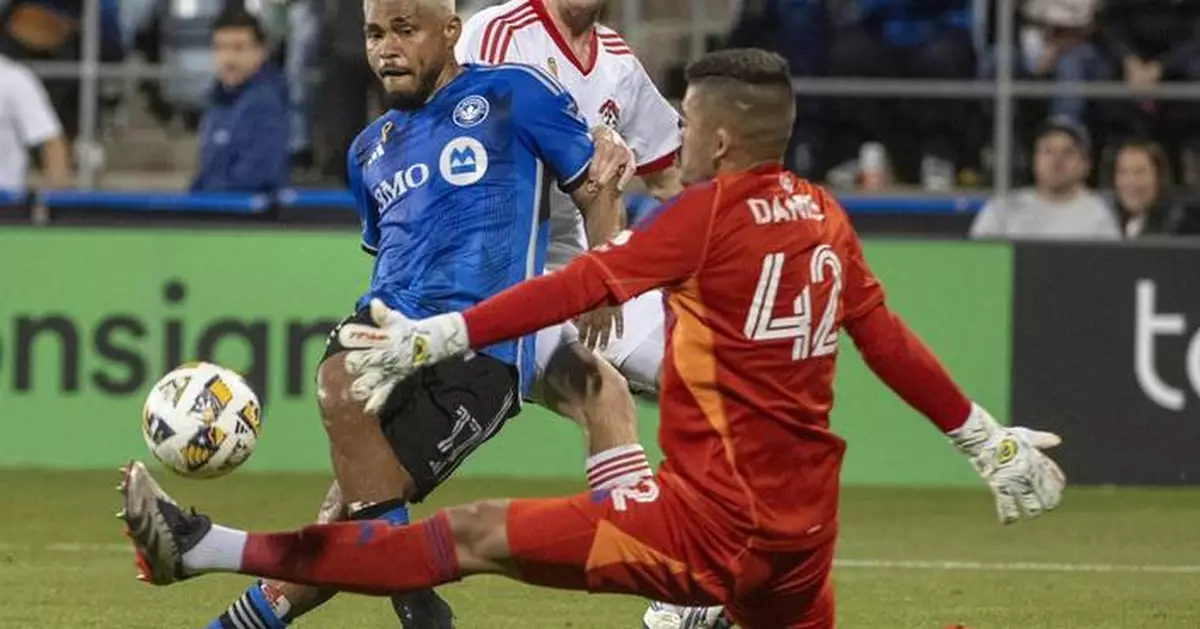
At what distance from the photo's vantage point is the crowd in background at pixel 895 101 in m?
14.5

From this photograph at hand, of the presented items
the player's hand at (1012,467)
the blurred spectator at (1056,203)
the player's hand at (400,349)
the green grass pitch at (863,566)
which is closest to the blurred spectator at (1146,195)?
the blurred spectator at (1056,203)

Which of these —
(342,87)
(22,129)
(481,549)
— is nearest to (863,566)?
(481,549)

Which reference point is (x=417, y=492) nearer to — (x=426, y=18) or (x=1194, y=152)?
(x=426, y=18)

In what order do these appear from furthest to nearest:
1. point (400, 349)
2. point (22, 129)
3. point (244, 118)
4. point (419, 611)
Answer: point (22, 129)
point (244, 118)
point (419, 611)
point (400, 349)

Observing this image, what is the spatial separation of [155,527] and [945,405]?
196 cm

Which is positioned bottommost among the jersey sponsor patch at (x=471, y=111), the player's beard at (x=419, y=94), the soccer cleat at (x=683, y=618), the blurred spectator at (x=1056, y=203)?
the soccer cleat at (x=683, y=618)

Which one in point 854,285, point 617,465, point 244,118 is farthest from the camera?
point 244,118

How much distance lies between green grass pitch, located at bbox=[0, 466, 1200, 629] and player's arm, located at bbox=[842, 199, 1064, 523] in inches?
87.7

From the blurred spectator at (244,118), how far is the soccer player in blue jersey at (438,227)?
6898mm

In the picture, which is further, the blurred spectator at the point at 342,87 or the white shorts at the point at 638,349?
the blurred spectator at the point at 342,87

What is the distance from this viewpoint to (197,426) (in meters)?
7.00

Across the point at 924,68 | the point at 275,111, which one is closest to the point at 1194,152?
the point at 924,68

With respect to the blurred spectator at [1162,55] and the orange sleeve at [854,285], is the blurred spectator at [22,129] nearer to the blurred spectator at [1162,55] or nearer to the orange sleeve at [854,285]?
the blurred spectator at [1162,55]

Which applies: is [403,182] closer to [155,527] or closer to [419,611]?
[419,611]
